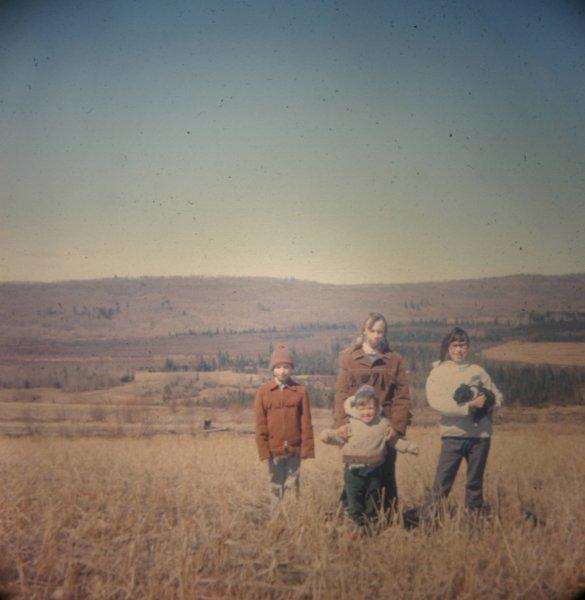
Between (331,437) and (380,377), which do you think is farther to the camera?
(380,377)

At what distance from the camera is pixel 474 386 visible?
556 cm

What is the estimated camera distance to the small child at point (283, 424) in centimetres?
581

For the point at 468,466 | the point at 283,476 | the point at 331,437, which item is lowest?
the point at 283,476

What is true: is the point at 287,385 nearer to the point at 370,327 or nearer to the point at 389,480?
the point at 370,327

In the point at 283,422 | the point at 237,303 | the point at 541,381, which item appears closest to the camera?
the point at 283,422

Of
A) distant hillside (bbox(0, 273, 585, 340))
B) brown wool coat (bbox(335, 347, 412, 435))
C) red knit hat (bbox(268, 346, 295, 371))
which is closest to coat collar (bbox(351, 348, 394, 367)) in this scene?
brown wool coat (bbox(335, 347, 412, 435))

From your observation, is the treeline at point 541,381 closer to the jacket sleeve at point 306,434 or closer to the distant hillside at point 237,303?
the distant hillside at point 237,303

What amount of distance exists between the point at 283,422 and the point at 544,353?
10.9m

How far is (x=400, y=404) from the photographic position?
218 inches

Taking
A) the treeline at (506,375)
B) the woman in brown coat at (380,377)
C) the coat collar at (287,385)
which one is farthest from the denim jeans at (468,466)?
the treeline at (506,375)

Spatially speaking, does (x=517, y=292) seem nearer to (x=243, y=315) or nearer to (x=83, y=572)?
(x=243, y=315)

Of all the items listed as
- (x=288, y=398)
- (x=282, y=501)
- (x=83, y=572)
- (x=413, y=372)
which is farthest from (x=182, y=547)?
(x=413, y=372)

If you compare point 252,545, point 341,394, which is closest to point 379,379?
point 341,394

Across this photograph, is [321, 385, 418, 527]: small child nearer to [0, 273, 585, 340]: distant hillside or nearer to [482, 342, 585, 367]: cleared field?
[0, 273, 585, 340]: distant hillside
